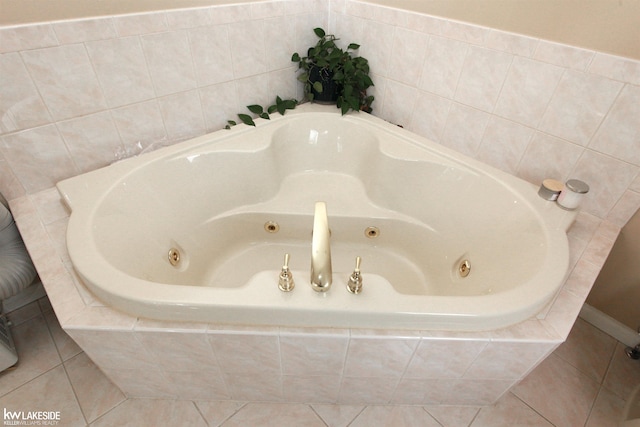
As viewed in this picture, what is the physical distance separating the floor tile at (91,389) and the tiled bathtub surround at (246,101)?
114mm

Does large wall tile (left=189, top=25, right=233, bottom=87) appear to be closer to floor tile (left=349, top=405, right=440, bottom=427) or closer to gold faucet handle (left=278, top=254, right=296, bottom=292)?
gold faucet handle (left=278, top=254, right=296, bottom=292)

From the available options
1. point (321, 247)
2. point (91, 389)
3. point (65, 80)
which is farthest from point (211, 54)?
point (91, 389)

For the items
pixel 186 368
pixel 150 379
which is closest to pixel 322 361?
pixel 186 368

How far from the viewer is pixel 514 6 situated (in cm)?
112

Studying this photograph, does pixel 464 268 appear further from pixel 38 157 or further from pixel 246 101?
pixel 38 157

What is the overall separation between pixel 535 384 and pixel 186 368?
1.23m

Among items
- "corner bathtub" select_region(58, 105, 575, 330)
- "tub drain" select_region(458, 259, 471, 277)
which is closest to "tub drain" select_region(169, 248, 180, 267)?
"corner bathtub" select_region(58, 105, 575, 330)

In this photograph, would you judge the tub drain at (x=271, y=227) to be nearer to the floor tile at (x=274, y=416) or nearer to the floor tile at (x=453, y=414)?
the floor tile at (x=274, y=416)

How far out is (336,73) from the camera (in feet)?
5.18

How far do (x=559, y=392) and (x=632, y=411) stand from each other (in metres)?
0.21

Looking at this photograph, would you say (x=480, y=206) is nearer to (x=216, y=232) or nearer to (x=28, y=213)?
(x=216, y=232)

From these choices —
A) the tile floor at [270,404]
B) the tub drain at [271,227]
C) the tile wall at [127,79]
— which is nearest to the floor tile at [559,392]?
the tile floor at [270,404]

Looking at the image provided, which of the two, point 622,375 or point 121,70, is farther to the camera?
point 622,375

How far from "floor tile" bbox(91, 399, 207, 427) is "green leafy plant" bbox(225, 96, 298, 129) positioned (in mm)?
1105
